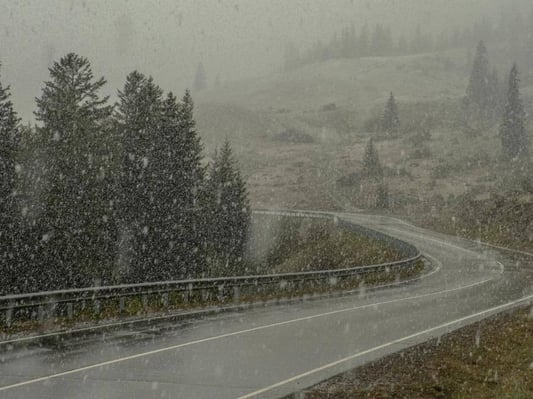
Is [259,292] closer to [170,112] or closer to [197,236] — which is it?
[197,236]

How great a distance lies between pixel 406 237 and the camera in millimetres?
55750

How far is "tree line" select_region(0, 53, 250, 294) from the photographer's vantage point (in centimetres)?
3325

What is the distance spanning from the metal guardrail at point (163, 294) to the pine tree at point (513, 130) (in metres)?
74.2

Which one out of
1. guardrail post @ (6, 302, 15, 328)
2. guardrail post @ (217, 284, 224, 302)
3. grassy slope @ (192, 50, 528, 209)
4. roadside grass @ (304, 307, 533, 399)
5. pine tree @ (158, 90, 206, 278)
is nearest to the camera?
roadside grass @ (304, 307, 533, 399)

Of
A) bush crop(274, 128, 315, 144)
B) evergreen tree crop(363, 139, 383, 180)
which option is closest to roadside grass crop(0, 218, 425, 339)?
evergreen tree crop(363, 139, 383, 180)

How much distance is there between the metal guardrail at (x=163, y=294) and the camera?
16.6 metres

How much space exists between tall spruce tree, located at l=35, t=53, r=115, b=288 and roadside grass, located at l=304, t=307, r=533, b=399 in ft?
76.0

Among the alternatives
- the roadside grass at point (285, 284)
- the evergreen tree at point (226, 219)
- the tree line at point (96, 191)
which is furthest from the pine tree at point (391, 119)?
the tree line at point (96, 191)

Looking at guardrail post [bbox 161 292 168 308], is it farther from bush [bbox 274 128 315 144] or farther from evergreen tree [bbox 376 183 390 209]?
bush [bbox 274 128 315 144]

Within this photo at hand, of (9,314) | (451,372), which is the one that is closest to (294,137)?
(9,314)

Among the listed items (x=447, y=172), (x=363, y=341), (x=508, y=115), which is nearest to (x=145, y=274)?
(x=363, y=341)

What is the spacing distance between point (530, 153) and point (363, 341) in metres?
97.1

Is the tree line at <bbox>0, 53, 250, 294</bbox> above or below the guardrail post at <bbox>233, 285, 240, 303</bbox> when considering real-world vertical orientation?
above

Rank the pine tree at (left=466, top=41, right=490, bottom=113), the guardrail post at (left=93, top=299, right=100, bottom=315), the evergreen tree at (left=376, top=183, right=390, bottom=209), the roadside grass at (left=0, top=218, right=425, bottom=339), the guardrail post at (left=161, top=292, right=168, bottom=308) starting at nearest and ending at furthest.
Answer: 1. the roadside grass at (left=0, top=218, right=425, bottom=339)
2. the guardrail post at (left=93, top=299, right=100, bottom=315)
3. the guardrail post at (left=161, top=292, right=168, bottom=308)
4. the evergreen tree at (left=376, top=183, right=390, bottom=209)
5. the pine tree at (left=466, top=41, right=490, bottom=113)
